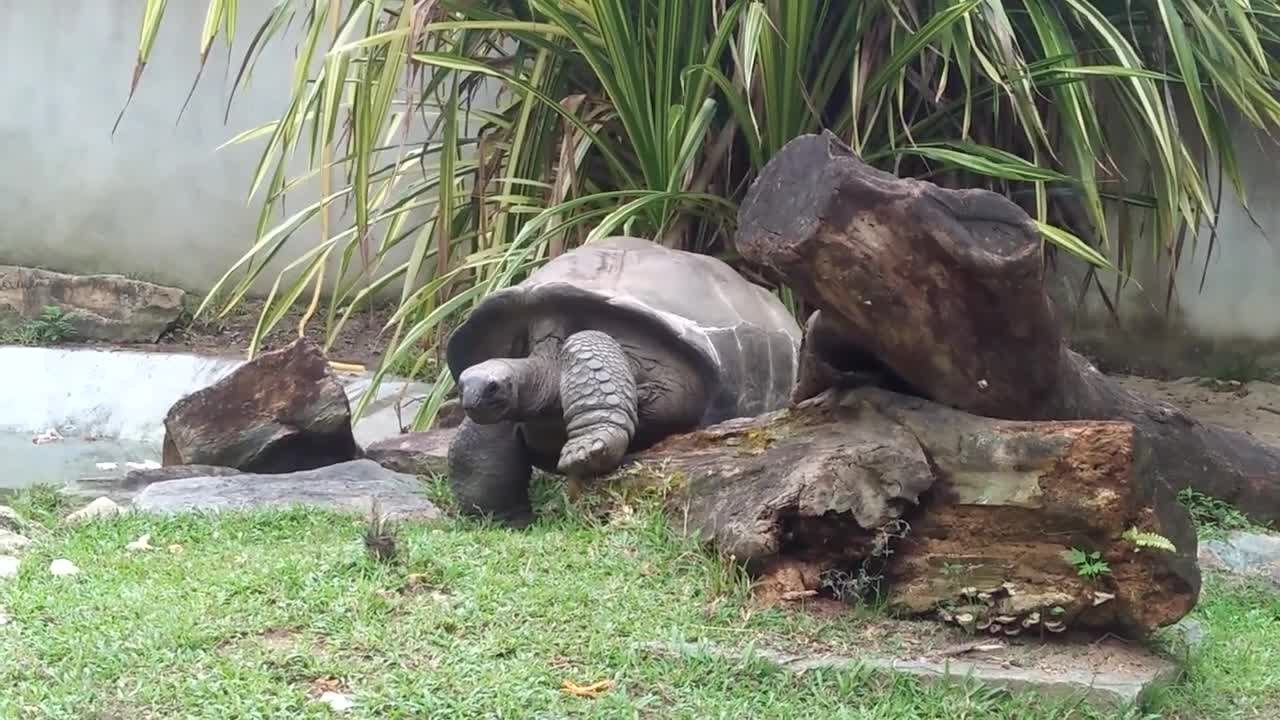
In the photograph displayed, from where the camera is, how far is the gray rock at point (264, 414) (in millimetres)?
4328

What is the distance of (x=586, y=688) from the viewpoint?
2051 mm

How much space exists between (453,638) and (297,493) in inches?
63.8

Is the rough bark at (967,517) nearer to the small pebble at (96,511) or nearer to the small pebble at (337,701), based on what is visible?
the small pebble at (337,701)

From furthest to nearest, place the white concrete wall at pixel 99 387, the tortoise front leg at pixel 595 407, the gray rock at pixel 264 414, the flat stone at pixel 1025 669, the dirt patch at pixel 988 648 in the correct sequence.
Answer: the white concrete wall at pixel 99 387
the gray rock at pixel 264 414
the tortoise front leg at pixel 595 407
the dirt patch at pixel 988 648
the flat stone at pixel 1025 669

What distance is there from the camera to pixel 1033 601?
230cm

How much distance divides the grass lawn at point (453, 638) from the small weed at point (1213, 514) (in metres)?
0.55

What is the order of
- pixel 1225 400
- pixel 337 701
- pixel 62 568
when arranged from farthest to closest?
pixel 1225 400 → pixel 62 568 → pixel 337 701

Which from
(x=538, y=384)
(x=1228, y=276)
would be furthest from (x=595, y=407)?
(x=1228, y=276)

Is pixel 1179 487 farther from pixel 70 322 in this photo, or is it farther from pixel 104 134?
pixel 104 134

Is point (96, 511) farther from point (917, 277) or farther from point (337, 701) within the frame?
point (917, 277)

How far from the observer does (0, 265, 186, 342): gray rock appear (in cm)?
727

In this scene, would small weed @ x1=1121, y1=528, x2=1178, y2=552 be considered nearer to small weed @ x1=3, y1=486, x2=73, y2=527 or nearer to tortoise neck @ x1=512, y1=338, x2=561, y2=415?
tortoise neck @ x1=512, y1=338, x2=561, y2=415

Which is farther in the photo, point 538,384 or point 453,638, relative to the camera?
point 538,384

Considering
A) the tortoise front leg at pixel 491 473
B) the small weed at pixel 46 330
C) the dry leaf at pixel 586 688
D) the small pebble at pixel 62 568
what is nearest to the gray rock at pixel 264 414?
the tortoise front leg at pixel 491 473
